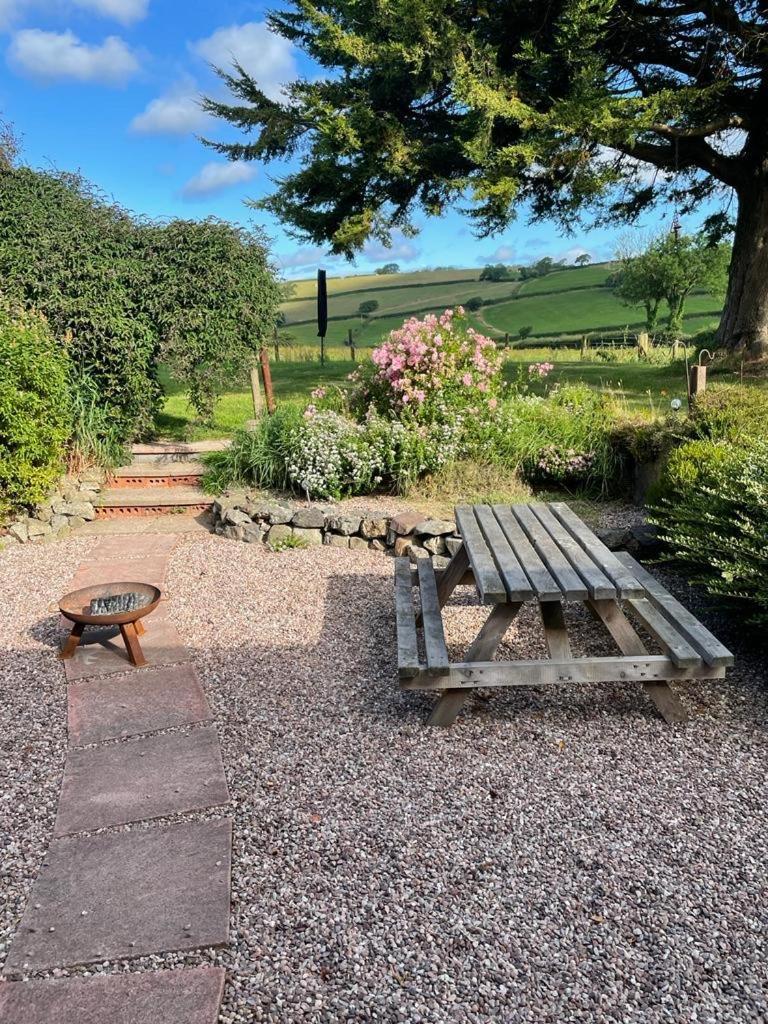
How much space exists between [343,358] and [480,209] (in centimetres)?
1034

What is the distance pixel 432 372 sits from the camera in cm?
658

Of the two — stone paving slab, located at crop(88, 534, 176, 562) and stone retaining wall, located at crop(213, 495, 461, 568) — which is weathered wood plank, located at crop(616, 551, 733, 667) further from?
stone paving slab, located at crop(88, 534, 176, 562)

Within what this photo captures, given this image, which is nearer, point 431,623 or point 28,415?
point 431,623

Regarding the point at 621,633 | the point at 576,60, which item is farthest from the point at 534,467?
the point at 576,60

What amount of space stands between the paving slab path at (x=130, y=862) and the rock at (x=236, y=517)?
90.7 inches

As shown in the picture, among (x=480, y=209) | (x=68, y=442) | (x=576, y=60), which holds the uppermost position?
(x=576, y=60)

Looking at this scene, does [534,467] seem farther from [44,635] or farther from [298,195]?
[298,195]

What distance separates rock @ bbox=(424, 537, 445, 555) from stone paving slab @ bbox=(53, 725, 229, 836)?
2.67m

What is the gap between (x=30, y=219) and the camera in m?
6.89

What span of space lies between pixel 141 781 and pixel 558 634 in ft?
6.66

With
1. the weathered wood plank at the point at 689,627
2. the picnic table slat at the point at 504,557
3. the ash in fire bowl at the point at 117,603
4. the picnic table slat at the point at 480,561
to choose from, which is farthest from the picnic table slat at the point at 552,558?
the ash in fire bowl at the point at 117,603

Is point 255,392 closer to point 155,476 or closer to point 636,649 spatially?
point 155,476

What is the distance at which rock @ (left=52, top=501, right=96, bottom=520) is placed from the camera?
20.8ft

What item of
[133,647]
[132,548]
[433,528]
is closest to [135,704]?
[133,647]
